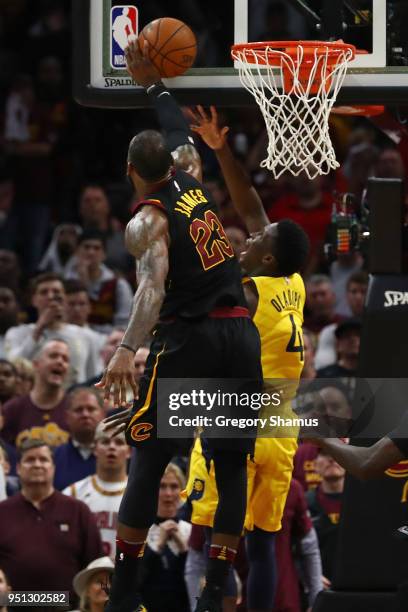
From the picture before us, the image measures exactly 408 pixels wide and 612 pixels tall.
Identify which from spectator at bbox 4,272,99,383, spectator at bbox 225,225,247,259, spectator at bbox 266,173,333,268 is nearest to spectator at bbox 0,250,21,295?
spectator at bbox 4,272,99,383

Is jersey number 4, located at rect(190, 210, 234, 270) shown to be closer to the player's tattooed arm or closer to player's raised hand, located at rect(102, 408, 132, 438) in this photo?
the player's tattooed arm

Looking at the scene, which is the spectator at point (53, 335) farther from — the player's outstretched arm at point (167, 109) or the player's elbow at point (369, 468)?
the player's elbow at point (369, 468)

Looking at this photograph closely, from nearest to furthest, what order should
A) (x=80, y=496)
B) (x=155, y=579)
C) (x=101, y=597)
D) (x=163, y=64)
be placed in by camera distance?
(x=163, y=64), (x=101, y=597), (x=155, y=579), (x=80, y=496)

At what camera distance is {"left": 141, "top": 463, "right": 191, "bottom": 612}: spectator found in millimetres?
9469

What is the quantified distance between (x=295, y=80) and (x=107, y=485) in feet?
11.9

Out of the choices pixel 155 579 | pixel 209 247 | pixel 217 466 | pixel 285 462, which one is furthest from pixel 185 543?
pixel 209 247

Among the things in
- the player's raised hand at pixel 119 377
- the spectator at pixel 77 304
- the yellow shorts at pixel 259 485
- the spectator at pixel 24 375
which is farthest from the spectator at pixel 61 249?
the player's raised hand at pixel 119 377

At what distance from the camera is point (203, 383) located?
7.41 meters

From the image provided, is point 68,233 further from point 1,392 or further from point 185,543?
point 185,543

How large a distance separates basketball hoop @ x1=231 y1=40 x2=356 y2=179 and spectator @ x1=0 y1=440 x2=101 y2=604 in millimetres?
3057

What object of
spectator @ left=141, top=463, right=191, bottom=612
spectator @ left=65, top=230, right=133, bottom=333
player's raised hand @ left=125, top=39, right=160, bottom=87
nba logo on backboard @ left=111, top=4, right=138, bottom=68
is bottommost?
spectator @ left=141, top=463, right=191, bottom=612

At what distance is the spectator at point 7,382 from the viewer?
1170 centimetres

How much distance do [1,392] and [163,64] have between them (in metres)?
4.54

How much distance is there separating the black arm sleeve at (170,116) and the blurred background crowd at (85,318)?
1.87 metres
